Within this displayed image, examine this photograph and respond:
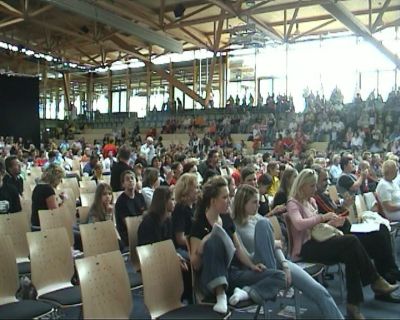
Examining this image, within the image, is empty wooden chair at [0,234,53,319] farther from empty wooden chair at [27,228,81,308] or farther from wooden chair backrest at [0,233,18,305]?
empty wooden chair at [27,228,81,308]

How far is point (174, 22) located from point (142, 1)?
1260 millimetres

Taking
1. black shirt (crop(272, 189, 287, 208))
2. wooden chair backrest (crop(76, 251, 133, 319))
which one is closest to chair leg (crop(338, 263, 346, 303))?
black shirt (crop(272, 189, 287, 208))

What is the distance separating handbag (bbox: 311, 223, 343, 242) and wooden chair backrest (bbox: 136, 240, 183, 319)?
145 centimetres

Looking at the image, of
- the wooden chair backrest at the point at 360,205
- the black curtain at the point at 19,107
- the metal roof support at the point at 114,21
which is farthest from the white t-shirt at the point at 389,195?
the black curtain at the point at 19,107

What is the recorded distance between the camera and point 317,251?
433cm

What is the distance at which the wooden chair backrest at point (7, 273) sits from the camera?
3430 millimetres

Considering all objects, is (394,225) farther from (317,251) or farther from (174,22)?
(174,22)

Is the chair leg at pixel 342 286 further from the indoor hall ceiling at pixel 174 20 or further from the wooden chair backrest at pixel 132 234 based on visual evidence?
the indoor hall ceiling at pixel 174 20

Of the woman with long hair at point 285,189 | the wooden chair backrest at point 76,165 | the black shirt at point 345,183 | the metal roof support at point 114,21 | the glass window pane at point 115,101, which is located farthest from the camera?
the glass window pane at point 115,101

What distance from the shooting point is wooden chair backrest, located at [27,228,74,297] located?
3613mm

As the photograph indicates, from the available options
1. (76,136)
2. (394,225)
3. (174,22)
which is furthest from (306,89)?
(394,225)

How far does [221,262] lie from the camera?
3.34 metres

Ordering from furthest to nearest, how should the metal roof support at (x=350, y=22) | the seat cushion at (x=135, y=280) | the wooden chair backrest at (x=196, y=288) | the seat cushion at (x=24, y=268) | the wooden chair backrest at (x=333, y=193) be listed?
the metal roof support at (x=350, y=22)
the wooden chair backrest at (x=333, y=193)
the seat cushion at (x=24, y=268)
the seat cushion at (x=135, y=280)
the wooden chair backrest at (x=196, y=288)

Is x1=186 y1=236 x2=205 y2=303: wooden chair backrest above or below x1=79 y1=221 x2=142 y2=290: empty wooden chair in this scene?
below
